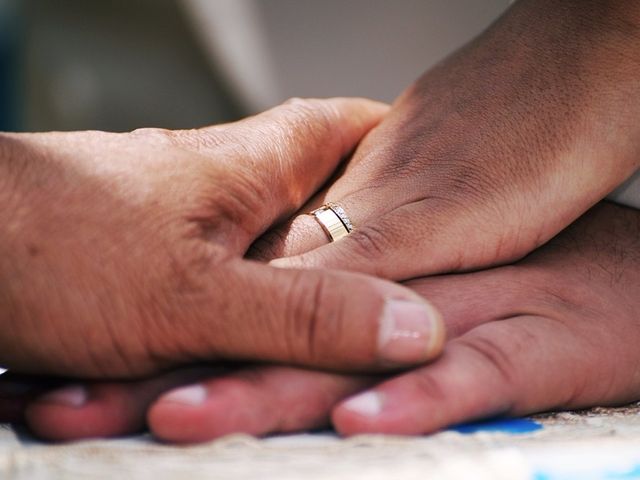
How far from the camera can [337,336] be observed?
0.53m

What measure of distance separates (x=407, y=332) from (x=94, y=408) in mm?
232

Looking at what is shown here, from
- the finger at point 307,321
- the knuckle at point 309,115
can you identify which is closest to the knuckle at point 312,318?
the finger at point 307,321

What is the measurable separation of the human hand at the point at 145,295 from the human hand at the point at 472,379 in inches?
0.9

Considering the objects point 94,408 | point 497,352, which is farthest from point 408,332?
point 94,408

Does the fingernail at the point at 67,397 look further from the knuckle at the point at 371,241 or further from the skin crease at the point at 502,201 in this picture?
the knuckle at the point at 371,241

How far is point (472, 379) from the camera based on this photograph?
56 centimetres

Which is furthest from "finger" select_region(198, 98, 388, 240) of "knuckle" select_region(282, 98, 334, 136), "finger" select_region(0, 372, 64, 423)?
"finger" select_region(0, 372, 64, 423)

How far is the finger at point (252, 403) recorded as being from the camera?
1.65ft

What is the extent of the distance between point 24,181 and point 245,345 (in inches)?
8.5

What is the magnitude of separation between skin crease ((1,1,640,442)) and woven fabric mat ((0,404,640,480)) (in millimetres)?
33

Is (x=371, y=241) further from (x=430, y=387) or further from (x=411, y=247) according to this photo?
(x=430, y=387)

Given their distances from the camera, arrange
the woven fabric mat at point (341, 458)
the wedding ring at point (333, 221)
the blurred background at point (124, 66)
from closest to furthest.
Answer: the woven fabric mat at point (341, 458), the wedding ring at point (333, 221), the blurred background at point (124, 66)

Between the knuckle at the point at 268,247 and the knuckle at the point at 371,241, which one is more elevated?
the knuckle at the point at 371,241

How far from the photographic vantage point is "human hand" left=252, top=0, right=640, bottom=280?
71cm
